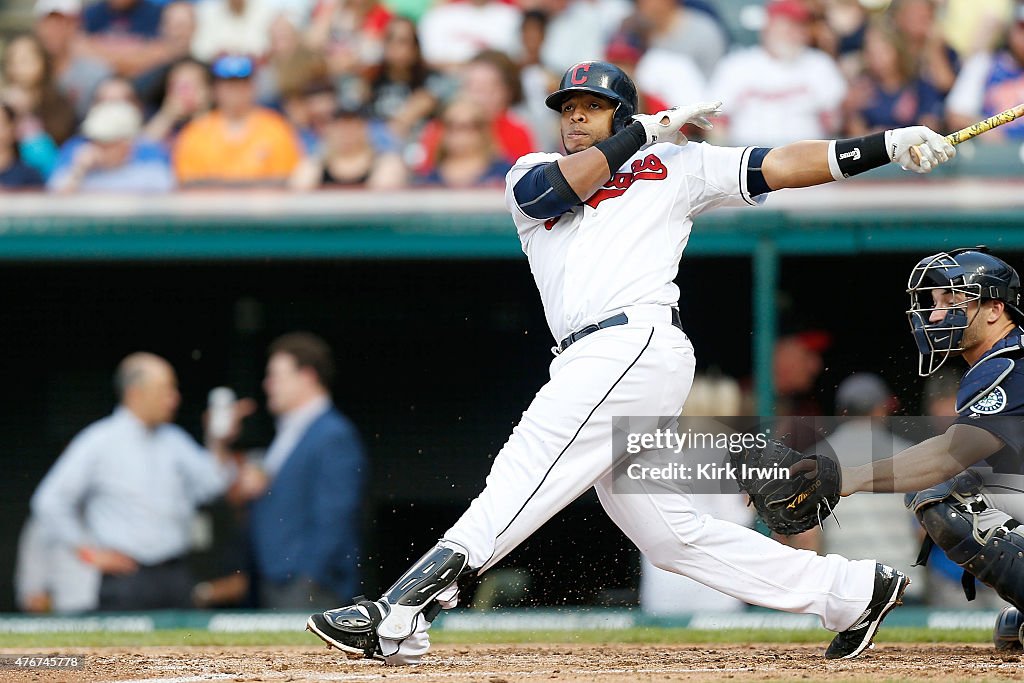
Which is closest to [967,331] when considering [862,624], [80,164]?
[862,624]

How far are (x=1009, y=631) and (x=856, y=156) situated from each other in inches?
64.5

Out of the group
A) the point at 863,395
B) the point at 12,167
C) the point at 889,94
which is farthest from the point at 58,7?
the point at 863,395

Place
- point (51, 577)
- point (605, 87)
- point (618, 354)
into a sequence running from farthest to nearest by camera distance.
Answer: point (51, 577) → point (605, 87) → point (618, 354)

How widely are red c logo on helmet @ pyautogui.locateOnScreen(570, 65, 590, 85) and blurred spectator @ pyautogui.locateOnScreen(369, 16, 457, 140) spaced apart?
4.17 meters

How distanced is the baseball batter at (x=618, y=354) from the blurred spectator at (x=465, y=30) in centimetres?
460

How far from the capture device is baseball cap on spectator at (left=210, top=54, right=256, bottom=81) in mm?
8500

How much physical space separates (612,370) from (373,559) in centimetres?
381

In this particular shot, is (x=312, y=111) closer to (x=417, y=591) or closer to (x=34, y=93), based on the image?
(x=34, y=93)

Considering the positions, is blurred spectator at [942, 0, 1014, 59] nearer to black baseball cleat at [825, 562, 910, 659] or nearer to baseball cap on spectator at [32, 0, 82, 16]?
black baseball cleat at [825, 562, 910, 659]

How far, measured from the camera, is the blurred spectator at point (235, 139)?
8242mm

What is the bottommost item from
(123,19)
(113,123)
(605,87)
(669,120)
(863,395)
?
(863,395)

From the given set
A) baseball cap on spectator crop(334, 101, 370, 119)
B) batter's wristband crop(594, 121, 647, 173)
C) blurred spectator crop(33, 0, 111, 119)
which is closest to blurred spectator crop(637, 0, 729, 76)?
baseball cap on spectator crop(334, 101, 370, 119)

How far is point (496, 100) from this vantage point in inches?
328

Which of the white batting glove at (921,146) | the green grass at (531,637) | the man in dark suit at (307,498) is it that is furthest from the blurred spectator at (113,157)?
the white batting glove at (921,146)
